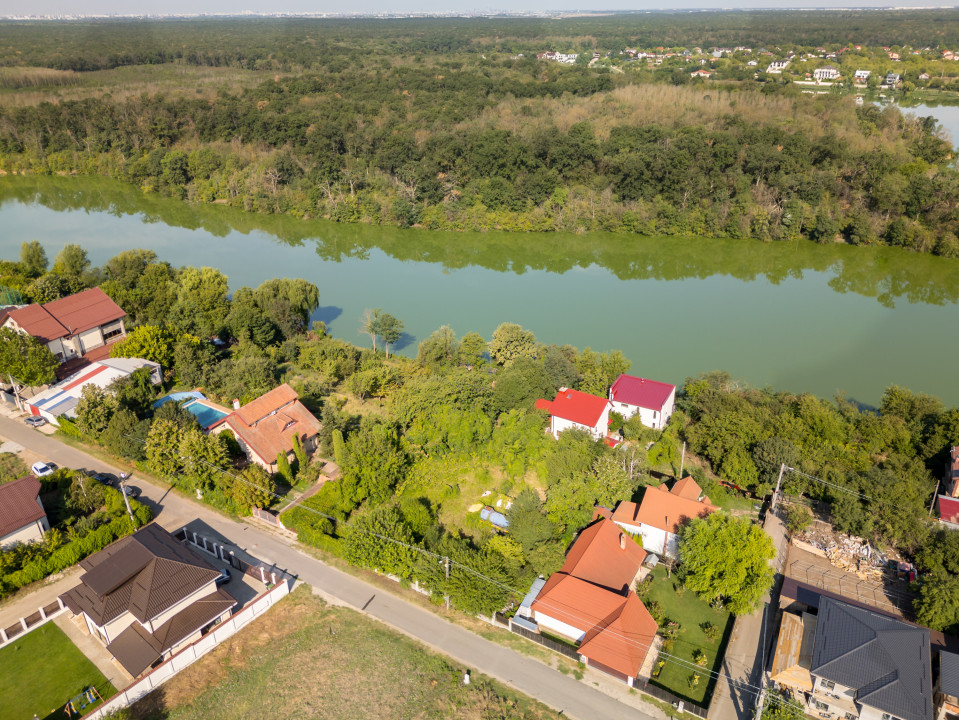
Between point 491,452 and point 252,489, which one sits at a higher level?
point 252,489

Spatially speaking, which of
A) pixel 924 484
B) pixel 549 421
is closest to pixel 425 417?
pixel 549 421

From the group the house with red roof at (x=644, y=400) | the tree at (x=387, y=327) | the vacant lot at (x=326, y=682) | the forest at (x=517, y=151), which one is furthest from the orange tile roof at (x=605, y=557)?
the forest at (x=517, y=151)

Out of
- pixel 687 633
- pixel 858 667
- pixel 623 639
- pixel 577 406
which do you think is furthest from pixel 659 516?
pixel 858 667

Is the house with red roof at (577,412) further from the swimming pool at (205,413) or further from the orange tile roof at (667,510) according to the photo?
the swimming pool at (205,413)

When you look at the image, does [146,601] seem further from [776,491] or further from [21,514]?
[776,491]

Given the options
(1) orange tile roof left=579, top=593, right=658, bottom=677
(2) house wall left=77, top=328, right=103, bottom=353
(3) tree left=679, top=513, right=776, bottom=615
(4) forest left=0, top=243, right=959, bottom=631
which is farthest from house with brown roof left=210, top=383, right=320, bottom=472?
(3) tree left=679, top=513, right=776, bottom=615

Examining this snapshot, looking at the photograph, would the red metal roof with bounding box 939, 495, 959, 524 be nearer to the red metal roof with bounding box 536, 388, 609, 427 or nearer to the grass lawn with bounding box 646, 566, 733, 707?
the grass lawn with bounding box 646, 566, 733, 707

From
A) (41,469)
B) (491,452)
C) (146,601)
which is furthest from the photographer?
(491,452)

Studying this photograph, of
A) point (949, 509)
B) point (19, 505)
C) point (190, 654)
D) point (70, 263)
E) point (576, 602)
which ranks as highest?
point (70, 263)

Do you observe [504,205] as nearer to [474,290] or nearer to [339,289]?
[474,290]
